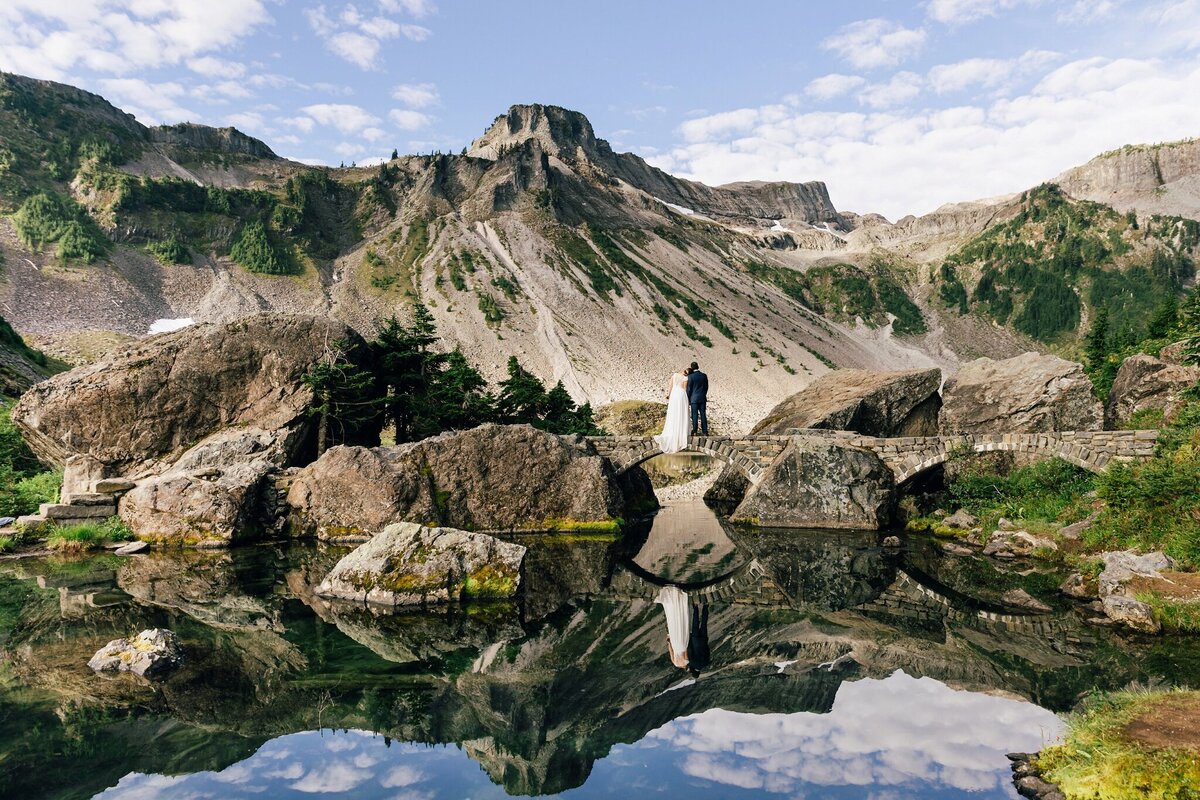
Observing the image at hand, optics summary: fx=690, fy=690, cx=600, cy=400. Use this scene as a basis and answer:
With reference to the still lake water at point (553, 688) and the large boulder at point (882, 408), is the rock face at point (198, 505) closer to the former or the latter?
the still lake water at point (553, 688)

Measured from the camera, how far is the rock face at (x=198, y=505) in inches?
934

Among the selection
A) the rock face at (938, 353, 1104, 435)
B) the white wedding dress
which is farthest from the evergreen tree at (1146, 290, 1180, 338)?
the white wedding dress

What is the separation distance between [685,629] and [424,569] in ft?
20.9

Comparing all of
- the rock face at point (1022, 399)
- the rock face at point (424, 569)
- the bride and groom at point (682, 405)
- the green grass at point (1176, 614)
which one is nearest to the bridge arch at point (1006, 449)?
the rock face at point (1022, 399)

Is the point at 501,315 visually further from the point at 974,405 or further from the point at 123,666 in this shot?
the point at 123,666

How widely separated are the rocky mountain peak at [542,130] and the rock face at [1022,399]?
152248 mm

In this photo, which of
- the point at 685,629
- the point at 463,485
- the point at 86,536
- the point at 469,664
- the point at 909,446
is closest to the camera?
the point at 469,664

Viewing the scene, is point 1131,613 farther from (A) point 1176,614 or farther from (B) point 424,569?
(B) point 424,569

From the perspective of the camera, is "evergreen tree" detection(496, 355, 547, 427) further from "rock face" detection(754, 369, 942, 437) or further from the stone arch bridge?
"rock face" detection(754, 369, 942, 437)

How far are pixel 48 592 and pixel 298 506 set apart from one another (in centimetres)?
869

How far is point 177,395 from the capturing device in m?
28.5

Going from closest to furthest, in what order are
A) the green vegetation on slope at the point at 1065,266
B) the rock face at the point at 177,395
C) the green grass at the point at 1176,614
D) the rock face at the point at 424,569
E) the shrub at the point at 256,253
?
the green grass at the point at 1176,614
the rock face at the point at 424,569
the rock face at the point at 177,395
the shrub at the point at 256,253
the green vegetation on slope at the point at 1065,266

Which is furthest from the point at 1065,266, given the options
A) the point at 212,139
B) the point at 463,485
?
the point at 212,139

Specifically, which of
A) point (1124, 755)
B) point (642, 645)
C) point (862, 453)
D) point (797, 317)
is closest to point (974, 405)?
point (862, 453)
